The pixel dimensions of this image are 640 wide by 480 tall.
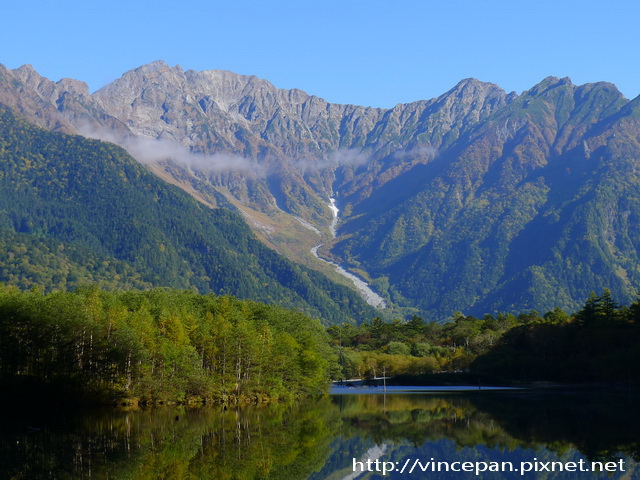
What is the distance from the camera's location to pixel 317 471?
2253 inches

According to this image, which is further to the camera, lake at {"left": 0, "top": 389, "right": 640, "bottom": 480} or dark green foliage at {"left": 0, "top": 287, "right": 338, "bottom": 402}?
dark green foliage at {"left": 0, "top": 287, "right": 338, "bottom": 402}

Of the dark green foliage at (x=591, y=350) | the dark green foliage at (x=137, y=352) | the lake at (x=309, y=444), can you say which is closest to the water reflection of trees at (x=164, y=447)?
the lake at (x=309, y=444)

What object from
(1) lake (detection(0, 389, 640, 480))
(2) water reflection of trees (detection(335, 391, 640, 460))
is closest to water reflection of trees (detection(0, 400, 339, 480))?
(1) lake (detection(0, 389, 640, 480))

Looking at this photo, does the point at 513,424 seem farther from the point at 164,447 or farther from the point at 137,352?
the point at 137,352

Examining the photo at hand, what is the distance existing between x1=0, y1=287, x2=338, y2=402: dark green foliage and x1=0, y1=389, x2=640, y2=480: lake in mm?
5209

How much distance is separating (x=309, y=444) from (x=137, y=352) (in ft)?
114

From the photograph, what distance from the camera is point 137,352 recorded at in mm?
98312

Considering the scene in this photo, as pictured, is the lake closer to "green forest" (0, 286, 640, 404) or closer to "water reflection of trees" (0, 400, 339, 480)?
"water reflection of trees" (0, 400, 339, 480)

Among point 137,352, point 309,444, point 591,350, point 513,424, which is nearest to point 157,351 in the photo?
Result: point 137,352

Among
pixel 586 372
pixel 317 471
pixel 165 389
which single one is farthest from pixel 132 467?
pixel 586 372

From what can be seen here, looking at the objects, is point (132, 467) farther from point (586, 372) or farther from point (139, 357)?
point (586, 372)

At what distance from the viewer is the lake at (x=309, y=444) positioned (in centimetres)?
5466

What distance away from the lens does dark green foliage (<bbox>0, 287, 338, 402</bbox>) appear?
94562mm

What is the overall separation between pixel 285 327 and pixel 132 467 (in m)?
101
